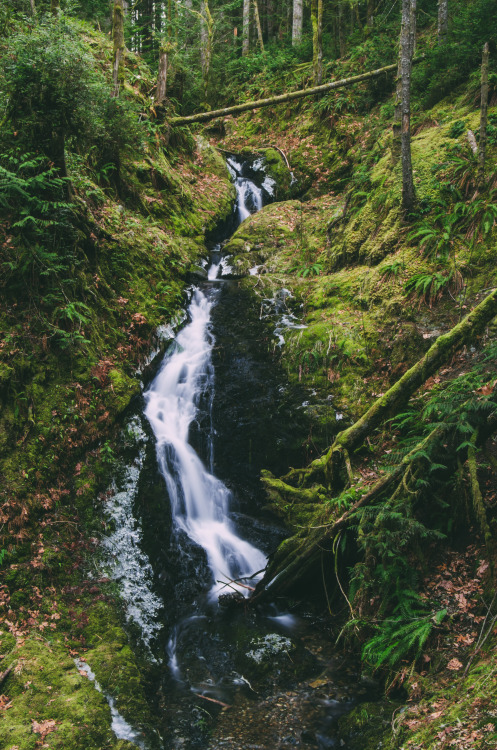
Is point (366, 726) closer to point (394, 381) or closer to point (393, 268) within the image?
point (394, 381)

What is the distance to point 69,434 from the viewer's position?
636 centimetres

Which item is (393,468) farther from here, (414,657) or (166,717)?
(166,717)

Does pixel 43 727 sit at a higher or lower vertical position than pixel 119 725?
higher

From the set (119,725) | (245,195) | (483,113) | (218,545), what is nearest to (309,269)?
(483,113)

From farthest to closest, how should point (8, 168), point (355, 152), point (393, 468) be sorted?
point (355, 152)
point (8, 168)
point (393, 468)

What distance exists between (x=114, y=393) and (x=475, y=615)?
5.67 metres

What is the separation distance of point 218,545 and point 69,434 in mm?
2910

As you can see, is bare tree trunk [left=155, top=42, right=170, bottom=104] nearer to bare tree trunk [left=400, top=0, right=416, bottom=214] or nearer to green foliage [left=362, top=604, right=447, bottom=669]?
bare tree trunk [left=400, top=0, right=416, bottom=214]

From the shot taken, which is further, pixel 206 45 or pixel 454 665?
pixel 206 45

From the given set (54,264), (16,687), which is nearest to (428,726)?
(16,687)

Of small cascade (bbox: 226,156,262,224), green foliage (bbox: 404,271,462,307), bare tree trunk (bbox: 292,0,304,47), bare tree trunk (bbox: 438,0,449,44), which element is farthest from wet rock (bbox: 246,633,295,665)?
bare tree trunk (bbox: 292,0,304,47)

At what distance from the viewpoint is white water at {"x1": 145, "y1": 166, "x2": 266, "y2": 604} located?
23.0ft

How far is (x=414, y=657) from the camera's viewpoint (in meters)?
4.27

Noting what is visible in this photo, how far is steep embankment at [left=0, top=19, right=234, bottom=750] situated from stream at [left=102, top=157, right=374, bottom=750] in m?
0.45
